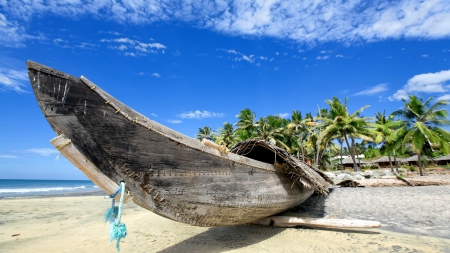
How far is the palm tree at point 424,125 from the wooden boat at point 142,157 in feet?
72.3

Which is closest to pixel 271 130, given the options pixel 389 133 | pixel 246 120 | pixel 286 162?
pixel 246 120

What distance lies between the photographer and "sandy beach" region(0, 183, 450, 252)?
171 inches

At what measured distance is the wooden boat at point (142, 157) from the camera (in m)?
2.41

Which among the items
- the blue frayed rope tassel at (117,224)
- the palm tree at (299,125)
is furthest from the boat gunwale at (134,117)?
the palm tree at (299,125)

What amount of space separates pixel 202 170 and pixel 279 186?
6.88 feet

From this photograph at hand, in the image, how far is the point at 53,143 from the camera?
7.53 ft

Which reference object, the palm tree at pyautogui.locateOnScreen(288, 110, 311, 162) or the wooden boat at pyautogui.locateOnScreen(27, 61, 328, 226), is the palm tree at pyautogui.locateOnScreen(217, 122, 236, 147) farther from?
the wooden boat at pyautogui.locateOnScreen(27, 61, 328, 226)

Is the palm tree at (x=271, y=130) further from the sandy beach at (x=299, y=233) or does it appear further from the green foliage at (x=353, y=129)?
the sandy beach at (x=299, y=233)

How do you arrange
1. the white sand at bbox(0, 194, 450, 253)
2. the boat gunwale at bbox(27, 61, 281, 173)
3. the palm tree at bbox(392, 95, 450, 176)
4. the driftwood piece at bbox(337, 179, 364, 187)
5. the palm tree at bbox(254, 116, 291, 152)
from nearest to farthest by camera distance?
1. the boat gunwale at bbox(27, 61, 281, 173)
2. the white sand at bbox(0, 194, 450, 253)
3. the driftwood piece at bbox(337, 179, 364, 187)
4. the palm tree at bbox(392, 95, 450, 176)
5. the palm tree at bbox(254, 116, 291, 152)

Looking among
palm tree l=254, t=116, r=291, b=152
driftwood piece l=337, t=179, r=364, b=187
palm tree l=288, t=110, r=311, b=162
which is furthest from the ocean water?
driftwood piece l=337, t=179, r=364, b=187

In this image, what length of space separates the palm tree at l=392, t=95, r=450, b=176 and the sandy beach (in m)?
15.1

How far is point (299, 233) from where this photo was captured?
5152 mm

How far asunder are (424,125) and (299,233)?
21567 millimetres

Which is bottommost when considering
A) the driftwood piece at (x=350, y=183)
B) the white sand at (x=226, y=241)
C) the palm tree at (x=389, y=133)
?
the white sand at (x=226, y=241)
